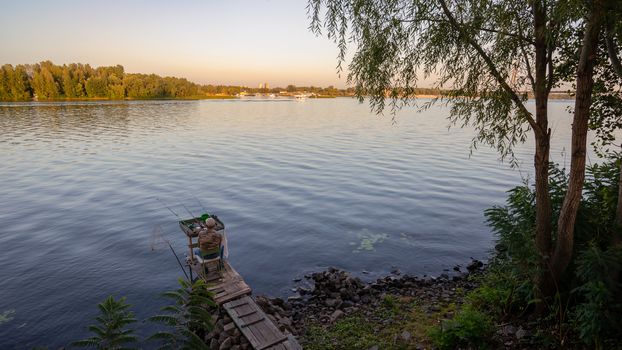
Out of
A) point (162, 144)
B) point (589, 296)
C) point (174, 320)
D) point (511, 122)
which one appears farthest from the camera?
point (162, 144)

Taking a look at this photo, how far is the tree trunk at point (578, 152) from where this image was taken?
8.73 m

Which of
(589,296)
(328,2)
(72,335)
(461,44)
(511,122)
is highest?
(328,2)

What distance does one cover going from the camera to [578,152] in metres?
9.34

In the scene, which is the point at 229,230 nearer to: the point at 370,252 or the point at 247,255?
the point at 247,255

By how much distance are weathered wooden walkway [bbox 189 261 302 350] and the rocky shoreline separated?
37 cm

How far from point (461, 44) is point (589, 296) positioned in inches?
282

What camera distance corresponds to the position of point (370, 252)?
831 inches

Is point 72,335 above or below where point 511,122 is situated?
below

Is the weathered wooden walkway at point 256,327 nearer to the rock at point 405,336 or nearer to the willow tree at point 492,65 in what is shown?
the rock at point 405,336

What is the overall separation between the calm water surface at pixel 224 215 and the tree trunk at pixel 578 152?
897 centimetres

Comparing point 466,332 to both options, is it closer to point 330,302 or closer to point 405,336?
point 405,336

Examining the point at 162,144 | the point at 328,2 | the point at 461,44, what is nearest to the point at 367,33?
the point at 328,2

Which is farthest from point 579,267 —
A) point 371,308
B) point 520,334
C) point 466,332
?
point 371,308

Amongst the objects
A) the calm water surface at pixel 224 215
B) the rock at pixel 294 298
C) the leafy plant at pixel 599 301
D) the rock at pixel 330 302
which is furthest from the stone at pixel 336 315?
the leafy plant at pixel 599 301
